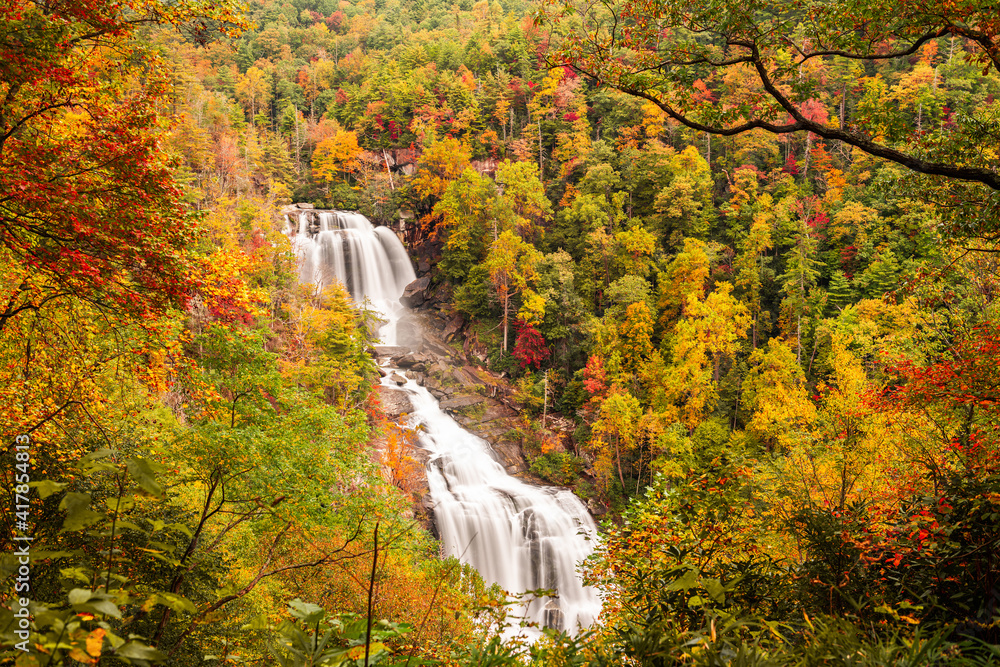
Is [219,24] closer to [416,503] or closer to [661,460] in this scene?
[416,503]

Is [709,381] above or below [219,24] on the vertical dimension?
below

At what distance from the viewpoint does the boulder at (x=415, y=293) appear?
94.5 ft

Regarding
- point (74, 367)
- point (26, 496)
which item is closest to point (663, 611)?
point (26, 496)

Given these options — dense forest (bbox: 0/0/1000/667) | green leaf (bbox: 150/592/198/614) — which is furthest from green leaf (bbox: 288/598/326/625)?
green leaf (bbox: 150/592/198/614)

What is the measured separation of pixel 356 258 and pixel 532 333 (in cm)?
1164

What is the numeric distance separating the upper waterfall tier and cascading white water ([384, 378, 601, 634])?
11542 mm

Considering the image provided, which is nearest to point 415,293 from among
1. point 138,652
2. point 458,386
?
point 458,386

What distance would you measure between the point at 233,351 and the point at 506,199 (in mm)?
17629

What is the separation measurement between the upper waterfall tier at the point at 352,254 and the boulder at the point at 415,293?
2.09 ft

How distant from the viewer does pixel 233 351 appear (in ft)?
30.7

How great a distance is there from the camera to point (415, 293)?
2897 centimetres

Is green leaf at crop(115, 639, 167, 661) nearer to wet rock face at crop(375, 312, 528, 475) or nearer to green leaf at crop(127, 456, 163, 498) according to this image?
green leaf at crop(127, 456, 163, 498)

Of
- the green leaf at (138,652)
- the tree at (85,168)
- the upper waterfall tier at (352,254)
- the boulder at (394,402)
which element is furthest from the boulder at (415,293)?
the green leaf at (138,652)

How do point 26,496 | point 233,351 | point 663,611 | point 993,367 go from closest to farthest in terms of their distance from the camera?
point 26,496, point 663,611, point 993,367, point 233,351
